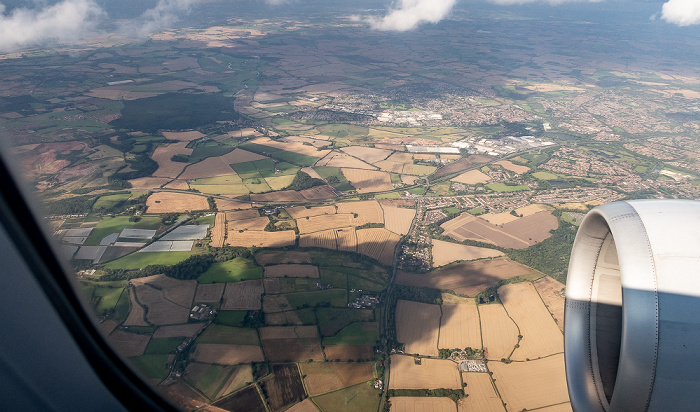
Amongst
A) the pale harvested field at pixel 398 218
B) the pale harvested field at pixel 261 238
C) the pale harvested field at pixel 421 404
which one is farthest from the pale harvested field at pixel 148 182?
the pale harvested field at pixel 421 404

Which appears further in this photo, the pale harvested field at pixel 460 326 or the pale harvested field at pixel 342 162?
the pale harvested field at pixel 342 162

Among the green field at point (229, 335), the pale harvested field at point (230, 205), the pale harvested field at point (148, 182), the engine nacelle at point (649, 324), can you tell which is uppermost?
the engine nacelle at point (649, 324)

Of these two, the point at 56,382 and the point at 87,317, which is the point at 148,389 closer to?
the point at 87,317

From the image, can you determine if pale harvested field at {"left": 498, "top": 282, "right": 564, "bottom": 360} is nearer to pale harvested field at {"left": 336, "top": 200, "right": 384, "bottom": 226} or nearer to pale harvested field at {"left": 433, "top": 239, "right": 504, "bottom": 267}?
pale harvested field at {"left": 433, "top": 239, "right": 504, "bottom": 267}

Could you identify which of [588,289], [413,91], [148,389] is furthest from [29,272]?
[413,91]

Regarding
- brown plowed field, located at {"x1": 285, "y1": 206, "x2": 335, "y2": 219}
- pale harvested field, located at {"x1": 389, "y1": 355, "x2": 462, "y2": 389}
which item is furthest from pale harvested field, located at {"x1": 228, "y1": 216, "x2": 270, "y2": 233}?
pale harvested field, located at {"x1": 389, "y1": 355, "x2": 462, "y2": 389}

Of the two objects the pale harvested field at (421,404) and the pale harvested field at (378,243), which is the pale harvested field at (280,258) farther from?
the pale harvested field at (421,404)
